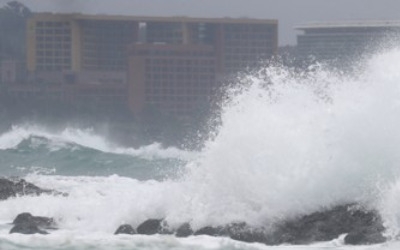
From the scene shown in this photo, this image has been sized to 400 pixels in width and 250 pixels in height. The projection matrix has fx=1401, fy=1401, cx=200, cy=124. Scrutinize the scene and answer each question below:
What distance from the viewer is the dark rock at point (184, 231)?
20.6 metres

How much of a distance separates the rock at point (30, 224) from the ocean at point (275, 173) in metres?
0.23

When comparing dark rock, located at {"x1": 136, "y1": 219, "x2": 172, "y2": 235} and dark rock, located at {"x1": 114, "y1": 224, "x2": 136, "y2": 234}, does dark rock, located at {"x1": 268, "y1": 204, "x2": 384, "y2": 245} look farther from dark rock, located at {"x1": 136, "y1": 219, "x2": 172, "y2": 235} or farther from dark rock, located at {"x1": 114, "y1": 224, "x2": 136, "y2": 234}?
dark rock, located at {"x1": 114, "y1": 224, "x2": 136, "y2": 234}

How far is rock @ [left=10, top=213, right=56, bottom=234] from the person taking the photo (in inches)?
834

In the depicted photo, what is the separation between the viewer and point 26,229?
69.5ft

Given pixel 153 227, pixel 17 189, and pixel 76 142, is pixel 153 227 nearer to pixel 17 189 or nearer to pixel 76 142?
pixel 17 189

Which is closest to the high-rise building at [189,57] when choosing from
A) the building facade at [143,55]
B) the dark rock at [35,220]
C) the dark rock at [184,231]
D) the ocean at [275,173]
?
the building facade at [143,55]

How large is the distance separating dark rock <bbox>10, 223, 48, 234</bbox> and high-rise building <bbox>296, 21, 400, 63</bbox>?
66167 millimetres

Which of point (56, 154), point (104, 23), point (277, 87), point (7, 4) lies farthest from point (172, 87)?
point (277, 87)

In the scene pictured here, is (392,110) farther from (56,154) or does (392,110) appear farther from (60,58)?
(60,58)

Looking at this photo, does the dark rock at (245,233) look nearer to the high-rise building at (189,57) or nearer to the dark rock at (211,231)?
the dark rock at (211,231)

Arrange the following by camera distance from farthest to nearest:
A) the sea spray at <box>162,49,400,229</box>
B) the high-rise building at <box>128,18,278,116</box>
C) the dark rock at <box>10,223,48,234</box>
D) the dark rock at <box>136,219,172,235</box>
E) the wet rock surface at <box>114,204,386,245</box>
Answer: the high-rise building at <box>128,18,278,116</box>, the dark rock at <box>10,223,48,234</box>, the dark rock at <box>136,219,172,235</box>, the sea spray at <box>162,49,400,229</box>, the wet rock surface at <box>114,204,386,245</box>

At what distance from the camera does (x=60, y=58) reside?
309ft

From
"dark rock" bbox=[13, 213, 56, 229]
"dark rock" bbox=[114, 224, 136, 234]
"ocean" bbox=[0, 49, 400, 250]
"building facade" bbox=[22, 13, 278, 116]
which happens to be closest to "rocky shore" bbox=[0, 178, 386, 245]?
"dark rock" bbox=[114, 224, 136, 234]

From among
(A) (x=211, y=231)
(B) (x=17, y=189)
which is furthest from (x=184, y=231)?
(B) (x=17, y=189)
